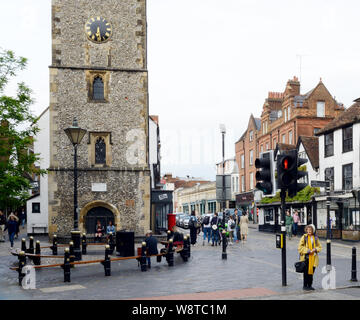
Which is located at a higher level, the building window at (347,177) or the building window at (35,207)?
the building window at (347,177)

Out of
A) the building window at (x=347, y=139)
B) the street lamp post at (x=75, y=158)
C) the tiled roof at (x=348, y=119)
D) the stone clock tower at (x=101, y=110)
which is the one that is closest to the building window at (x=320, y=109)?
the tiled roof at (x=348, y=119)

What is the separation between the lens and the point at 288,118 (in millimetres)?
50531

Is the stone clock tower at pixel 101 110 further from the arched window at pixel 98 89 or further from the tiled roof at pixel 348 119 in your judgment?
the tiled roof at pixel 348 119

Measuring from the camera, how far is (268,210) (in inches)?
1754

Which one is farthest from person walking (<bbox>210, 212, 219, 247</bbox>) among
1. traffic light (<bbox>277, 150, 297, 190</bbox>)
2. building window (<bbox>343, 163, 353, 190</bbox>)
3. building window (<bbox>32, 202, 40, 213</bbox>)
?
building window (<bbox>32, 202, 40, 213</bbox>)

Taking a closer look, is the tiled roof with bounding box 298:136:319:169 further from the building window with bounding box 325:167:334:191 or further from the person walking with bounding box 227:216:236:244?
the person walking with bounding box 227:216:236:244

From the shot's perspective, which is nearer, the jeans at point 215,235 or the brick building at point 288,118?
the jeans at point 215,235

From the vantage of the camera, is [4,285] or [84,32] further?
[84,32]

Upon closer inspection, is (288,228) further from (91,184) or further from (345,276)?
(345,276)

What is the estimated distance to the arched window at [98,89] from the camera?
93.9 feet

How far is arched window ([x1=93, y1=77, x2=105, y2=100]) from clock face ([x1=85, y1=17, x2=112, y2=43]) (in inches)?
92.2

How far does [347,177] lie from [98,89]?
58.9 feet

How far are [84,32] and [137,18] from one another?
3278 mm

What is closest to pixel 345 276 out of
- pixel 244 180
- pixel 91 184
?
pixel 91 184
